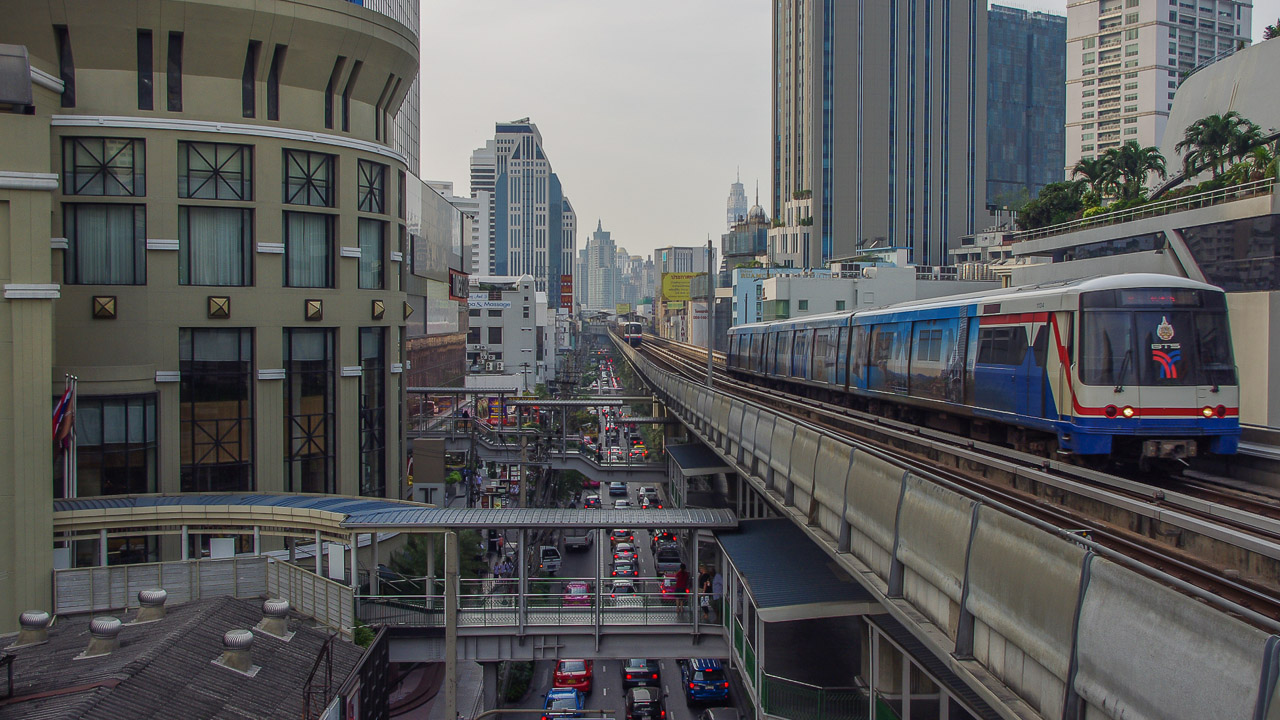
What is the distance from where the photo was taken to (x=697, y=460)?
1067 inches

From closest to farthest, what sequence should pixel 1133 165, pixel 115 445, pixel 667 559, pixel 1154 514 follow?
1. pixel 1154 514
2. pixel 115 445
3. pixel 667 559
4. pixel 1133 165

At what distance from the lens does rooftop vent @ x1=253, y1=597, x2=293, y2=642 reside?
1412cm

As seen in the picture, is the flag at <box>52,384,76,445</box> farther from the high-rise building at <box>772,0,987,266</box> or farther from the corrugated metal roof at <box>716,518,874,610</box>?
the high-rise building at <box>772,0,987,266</box>

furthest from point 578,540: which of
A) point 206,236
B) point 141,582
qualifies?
point 141,582

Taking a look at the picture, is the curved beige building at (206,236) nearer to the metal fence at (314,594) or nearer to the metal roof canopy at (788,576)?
the metal fence at (314,594)

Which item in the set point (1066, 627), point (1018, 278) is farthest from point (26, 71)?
point (1018, 278)

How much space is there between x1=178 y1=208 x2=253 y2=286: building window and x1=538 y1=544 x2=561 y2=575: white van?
18.9m

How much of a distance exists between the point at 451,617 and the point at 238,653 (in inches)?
144

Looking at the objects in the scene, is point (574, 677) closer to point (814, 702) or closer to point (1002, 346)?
point (814, 702)

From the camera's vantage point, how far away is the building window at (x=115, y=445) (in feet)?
61.6

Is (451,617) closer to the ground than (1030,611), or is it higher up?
closer to the ground

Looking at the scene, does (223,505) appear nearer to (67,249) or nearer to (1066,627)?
(67,249)

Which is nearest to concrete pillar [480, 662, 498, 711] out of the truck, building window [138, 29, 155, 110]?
building window [138, 29, 155, 110]

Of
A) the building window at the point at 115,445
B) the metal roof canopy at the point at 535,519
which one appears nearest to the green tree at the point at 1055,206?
the metal roof canopy at the point at 535,519
